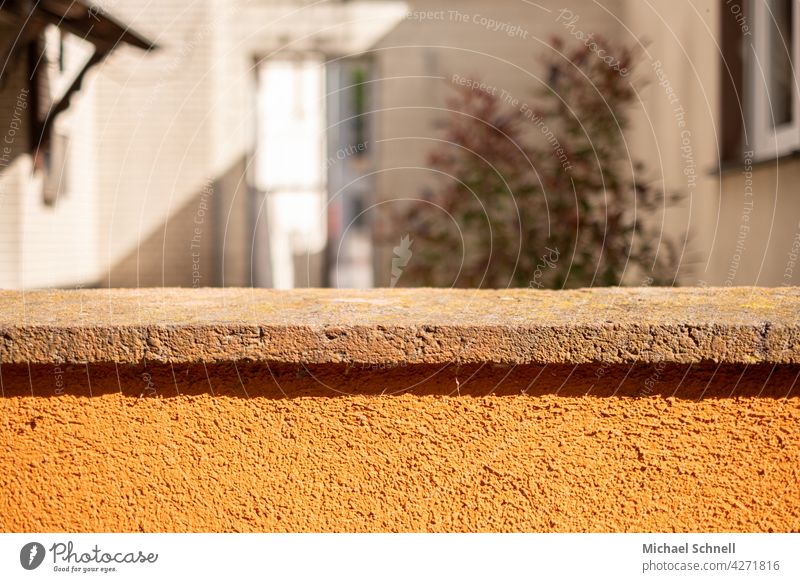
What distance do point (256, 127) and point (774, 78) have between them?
4.69 meters

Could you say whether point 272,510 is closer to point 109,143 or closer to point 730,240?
point 730,240

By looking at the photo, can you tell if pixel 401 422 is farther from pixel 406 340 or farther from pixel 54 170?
pixel 54 170

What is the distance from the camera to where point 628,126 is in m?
6.08

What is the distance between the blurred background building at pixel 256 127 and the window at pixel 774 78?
3.81 feet

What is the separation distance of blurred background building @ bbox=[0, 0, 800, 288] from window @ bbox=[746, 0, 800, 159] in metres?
1.16

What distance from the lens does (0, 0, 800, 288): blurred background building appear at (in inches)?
238

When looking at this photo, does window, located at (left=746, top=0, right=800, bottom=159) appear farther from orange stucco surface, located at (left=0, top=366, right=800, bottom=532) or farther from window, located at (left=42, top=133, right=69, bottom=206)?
window, located at (left=42, top=133, right=69, bottom=206)

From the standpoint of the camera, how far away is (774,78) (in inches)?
167

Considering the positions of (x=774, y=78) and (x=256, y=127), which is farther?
(x=256, y=127)

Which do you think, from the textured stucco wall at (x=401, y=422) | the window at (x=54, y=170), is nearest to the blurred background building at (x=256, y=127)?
the window at (x=54, y=170)

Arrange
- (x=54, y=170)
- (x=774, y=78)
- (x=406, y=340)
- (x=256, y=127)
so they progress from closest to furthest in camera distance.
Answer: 1. (x=406, y=340)
2. (x=774, y=78)
3. (x=54, y=170)
4. (x=256, y=127)

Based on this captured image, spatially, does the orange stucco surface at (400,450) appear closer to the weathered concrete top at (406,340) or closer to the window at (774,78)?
the weathered concrete top at (406,340)

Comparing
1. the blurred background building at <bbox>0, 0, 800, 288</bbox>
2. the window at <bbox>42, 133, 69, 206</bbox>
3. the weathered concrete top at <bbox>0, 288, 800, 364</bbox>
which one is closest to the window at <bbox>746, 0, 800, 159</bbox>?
the blurred background building at <bbox>0, 0, 800, 288</bbox>

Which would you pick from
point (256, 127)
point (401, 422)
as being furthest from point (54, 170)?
point (401, 422)
